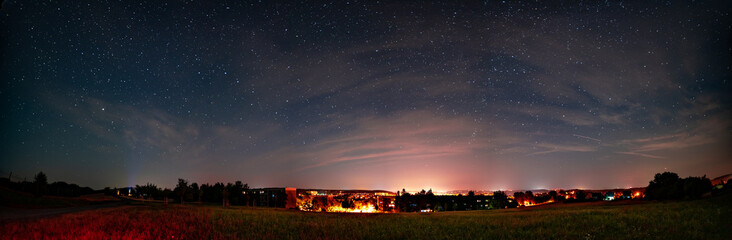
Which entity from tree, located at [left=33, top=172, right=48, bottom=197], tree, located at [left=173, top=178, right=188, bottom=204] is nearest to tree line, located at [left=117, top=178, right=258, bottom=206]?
tree, located at [left=173, top=178, right=188, bottom=204]

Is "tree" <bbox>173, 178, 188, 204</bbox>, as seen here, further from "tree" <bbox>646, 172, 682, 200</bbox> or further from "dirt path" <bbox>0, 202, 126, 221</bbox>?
"tree" <bbox>646, 172, 682, 200</bbox>

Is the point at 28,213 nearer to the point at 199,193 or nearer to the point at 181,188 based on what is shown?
the point at 181,188

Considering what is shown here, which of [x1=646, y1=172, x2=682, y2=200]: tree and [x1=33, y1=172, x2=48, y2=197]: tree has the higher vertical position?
[x1=33, y1=172, x2=48, y2=197]: tree

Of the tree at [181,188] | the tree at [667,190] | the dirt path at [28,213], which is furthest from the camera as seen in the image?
the tree at [181,188]

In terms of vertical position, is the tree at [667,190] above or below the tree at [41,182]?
below

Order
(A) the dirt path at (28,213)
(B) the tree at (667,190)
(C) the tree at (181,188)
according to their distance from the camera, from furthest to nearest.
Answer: (C) the tree at (181,188) < (B) the tree at (667,190) < (A) the dirt path at (28,213)

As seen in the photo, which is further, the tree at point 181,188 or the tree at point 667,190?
the tree at point 181,188

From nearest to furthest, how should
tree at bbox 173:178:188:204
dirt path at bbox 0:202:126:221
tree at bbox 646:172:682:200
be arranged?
dirt path at bbox 0:202:126:221
tree at bbox 646:172:682:200
tree at bbox 173:178:188:204

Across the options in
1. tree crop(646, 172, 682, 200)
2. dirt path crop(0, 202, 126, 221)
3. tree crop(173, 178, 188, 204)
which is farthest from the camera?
tree crop(173, 178, 188, 204)

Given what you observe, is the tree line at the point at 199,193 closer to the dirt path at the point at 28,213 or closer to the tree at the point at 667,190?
the dirt path at the point at 28,213

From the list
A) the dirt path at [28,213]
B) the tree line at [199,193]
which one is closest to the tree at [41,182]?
the tree line at [199,193]

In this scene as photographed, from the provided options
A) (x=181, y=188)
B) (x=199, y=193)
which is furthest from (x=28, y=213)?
(x=199, y=193)

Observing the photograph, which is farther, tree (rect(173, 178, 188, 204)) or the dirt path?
tree (rect(173, 178, 188, 204))

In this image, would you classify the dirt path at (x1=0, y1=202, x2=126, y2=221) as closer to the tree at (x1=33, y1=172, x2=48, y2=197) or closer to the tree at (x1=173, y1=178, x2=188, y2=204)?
the tree at (x1=173, y1=178, x2=188, y2=204)
